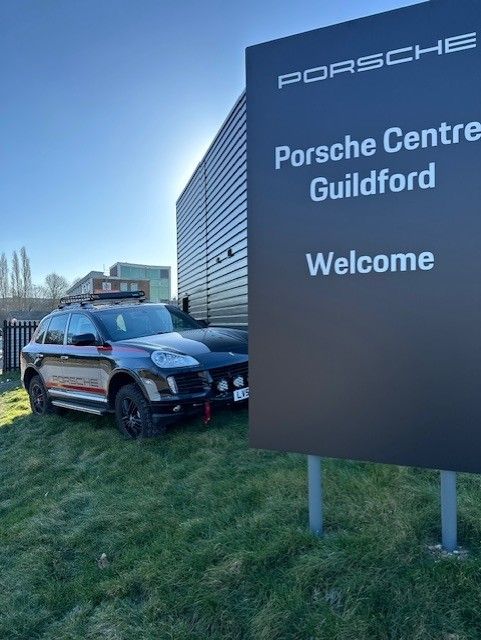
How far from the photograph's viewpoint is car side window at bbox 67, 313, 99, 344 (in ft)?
20.8

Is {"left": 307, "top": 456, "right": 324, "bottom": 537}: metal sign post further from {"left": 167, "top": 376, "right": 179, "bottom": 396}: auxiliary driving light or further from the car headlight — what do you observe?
the car headlight

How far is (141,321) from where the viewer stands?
255 inches

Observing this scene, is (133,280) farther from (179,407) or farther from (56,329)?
(179,407)

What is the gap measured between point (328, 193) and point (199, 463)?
2.79 metres

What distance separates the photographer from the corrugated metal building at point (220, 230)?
28.9ft

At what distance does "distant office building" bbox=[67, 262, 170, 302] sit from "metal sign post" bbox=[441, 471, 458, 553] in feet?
134

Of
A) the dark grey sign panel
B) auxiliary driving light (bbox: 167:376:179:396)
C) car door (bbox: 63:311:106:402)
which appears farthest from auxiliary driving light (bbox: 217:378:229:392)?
the dark grey sign panel

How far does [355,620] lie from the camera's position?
2195 mm

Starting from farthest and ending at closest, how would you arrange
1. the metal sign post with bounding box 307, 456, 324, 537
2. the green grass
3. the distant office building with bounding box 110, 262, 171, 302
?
the distant office building with bounding box 110, 262, 171, 302 → the metal sign post with bounding box 307, 456, 324, 537 → the green grass

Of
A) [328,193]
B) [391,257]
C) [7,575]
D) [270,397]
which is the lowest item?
[7,575]

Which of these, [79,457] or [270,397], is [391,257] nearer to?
[270,397]

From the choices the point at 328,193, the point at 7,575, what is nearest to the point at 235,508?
the point at 7,575

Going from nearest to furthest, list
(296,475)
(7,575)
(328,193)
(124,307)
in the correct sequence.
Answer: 1. (328,193)
2. (7,575)
3. (296,475)
4. (124,307)

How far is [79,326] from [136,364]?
1.82 m
